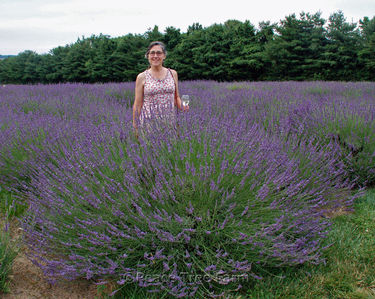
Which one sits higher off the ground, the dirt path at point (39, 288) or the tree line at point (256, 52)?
the tree line at point (256, 52)

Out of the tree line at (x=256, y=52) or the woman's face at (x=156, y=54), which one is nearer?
the woman's face at (x=156, y=54)

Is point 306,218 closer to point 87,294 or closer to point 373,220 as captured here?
point 373,220

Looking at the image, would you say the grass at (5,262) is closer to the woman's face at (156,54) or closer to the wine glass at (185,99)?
the wine glass at (185,99)

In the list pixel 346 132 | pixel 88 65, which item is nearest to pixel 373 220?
pixel 346 132

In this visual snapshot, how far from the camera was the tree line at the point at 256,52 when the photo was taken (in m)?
17.9

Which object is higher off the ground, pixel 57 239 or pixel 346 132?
pixel 346 132

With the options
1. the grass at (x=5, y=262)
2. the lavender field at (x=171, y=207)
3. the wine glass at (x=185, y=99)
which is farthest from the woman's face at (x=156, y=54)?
the grass at (x=5, y=262)

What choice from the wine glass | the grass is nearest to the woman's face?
the wine glass

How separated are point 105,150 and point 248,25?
64.7ft

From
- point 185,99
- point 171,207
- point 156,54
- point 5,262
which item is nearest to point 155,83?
point 156,54

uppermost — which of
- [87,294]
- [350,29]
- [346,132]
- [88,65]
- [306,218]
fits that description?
[350,29]

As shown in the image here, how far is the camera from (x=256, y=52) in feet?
62.7

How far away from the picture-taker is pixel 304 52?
1894 cm

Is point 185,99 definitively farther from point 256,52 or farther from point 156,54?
point 256,52
